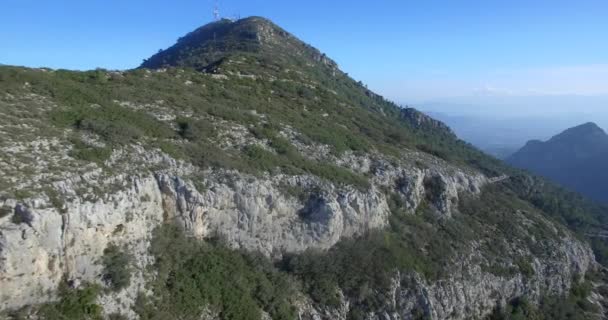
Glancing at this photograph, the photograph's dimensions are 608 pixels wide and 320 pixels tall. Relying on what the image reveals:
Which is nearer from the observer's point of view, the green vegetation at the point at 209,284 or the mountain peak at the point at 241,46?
the green vegetation at the point at 209,284

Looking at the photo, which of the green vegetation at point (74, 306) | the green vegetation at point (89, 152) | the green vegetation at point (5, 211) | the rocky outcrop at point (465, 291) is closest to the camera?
the green vegetation at point (5, 211)

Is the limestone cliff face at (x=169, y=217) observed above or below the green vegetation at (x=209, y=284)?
above

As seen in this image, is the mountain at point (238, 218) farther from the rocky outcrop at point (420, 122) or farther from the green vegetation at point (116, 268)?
the rocky outcrop at point (420, 122)

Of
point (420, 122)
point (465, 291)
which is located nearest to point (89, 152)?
point (465, 291)

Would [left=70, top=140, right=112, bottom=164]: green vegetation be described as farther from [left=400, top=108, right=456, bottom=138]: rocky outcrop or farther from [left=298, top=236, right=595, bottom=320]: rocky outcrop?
[left=400, top=108, right=456, bottom=138]: rocky outcrop

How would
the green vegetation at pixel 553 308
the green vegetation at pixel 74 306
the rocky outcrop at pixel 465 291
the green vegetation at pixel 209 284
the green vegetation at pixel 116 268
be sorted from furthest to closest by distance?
Result: the green vegetation at pixel 553 308 → the rocky outcrop at pixel 465 291 → the green vegetation at pixel 209 284 → the green vegetation at pixel 116 268 → the green vegetation at pixel 74 306

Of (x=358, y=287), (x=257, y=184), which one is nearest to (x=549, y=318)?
(x=358, y=287)

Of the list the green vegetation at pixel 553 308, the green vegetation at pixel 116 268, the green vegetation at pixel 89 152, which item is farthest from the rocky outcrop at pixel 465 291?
the green vegetation at pixel 89 152
